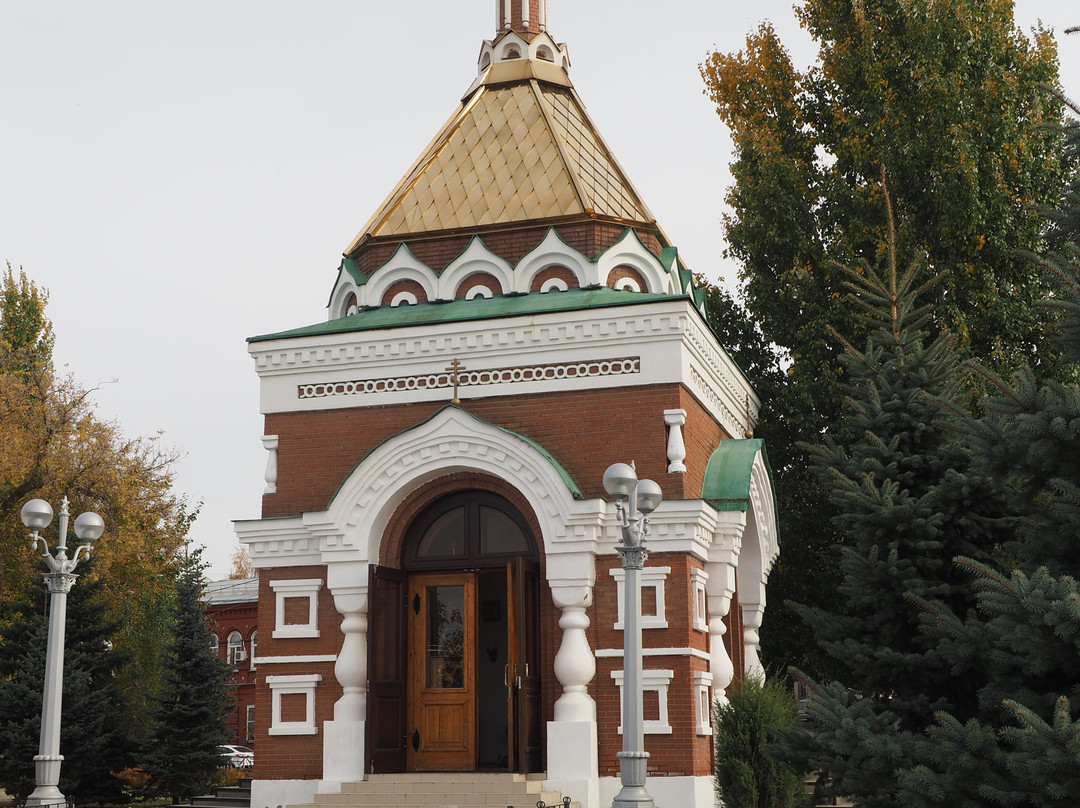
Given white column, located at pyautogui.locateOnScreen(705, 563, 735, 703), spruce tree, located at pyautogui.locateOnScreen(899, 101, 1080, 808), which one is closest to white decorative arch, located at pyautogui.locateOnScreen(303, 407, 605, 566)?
white column, located at pyautogui.locateOnScreen(705, 563, 735, 703)

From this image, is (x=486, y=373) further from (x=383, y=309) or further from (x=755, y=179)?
(x=755, y=179)

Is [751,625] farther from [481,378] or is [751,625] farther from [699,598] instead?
[481,378]

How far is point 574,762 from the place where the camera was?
11453 millimetres

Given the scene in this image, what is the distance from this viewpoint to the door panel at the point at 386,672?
39.6ft

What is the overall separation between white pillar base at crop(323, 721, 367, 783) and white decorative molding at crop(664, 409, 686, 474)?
12.7 ft

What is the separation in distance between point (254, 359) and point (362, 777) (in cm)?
456

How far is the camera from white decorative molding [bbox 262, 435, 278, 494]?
523 inches

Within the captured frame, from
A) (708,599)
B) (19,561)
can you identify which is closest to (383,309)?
(708,599)

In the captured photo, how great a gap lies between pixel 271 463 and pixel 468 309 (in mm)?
2676

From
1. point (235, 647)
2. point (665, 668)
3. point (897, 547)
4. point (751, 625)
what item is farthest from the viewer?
point (235, 647)

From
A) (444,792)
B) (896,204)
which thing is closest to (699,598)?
(444,792)

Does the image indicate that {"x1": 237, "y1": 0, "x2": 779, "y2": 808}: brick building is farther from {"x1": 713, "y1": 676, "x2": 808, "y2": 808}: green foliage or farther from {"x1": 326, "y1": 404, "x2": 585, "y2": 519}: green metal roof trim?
{"x1": 713, "y1": 676, "x2": 808, "y2": 808}: green foliage

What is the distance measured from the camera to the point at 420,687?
12625 mm

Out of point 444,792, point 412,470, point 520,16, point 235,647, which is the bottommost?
point 444,792
